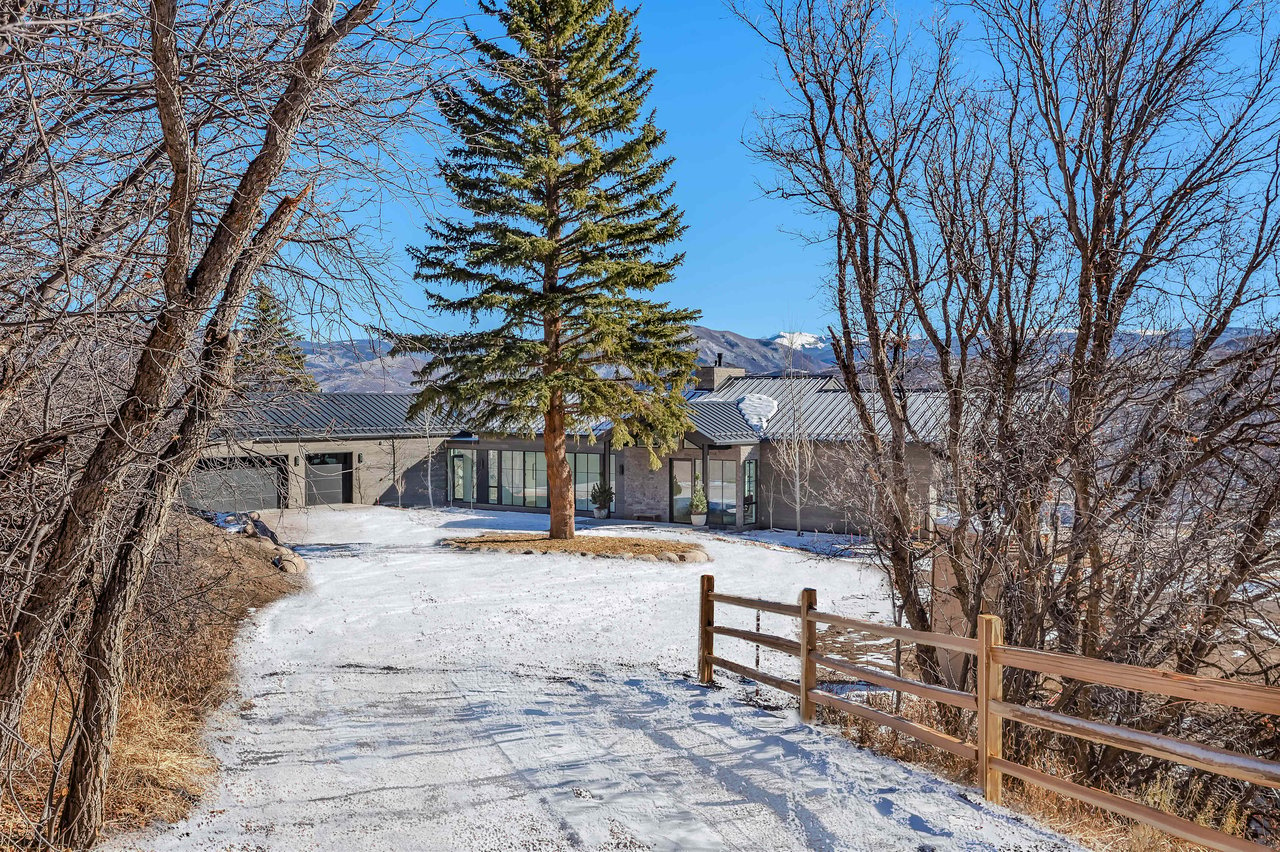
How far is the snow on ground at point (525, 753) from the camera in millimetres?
4852

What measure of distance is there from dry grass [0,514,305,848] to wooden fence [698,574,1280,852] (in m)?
4.62

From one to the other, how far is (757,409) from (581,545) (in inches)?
380

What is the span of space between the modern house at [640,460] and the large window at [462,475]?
3cm

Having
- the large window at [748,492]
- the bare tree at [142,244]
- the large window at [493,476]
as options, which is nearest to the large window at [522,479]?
the large window at [493,476]

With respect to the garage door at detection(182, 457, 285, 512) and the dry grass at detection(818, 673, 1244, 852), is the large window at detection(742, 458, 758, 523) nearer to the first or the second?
the dry grass at detection(818, 673, 1244, 852)

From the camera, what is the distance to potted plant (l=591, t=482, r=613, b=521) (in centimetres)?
2555

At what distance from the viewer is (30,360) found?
4.30 m

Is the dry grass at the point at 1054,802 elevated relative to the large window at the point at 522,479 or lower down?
lower down

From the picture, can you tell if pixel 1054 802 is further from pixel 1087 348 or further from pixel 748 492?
pixel 748 492

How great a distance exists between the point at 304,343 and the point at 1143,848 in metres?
5.92

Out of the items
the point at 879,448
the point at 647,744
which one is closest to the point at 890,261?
the point at 879,448

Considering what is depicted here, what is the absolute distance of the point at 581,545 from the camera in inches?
727

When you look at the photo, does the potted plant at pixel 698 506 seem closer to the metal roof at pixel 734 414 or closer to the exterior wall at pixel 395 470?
the metal roof at pixel 734 414

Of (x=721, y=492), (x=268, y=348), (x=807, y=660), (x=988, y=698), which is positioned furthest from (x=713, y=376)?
(x=268, y=348)
